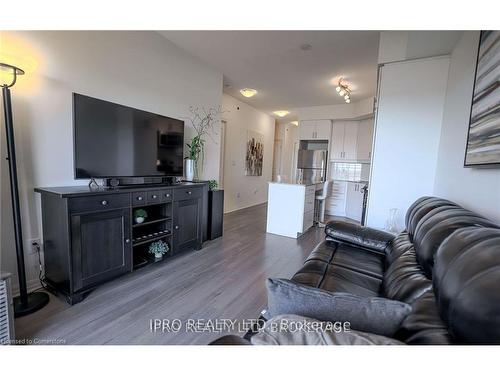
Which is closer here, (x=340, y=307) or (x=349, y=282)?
(x=340, y=307)

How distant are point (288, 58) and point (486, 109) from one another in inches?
99.1

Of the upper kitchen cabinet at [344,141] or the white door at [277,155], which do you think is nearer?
the upper kitchen cabinet at [344,141]

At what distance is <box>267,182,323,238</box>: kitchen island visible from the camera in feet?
12.4

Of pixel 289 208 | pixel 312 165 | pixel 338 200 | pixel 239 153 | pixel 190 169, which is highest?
pixel 239 153

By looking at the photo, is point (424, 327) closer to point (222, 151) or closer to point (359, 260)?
point (359, 260)

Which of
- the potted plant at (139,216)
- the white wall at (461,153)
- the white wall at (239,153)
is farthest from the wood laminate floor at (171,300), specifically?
the white wall at (239,153)

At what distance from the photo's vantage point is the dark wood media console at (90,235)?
176cm

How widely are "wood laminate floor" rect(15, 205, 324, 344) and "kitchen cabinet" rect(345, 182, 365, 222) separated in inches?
111

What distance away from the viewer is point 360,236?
2.07 metres

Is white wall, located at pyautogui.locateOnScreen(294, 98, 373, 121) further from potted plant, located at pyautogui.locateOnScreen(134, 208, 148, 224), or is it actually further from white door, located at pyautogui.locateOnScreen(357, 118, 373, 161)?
potted plant, located at pyautogui.locateOnScreen(134, 208, 148, 224)

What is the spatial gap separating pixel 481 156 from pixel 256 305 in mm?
1858

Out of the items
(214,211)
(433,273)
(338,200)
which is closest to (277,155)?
(338,200)

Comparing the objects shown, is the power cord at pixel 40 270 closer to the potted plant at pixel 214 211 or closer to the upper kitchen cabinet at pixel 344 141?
the potted plant at pixel 214 211

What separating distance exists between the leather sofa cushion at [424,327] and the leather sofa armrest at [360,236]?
1.22 m
